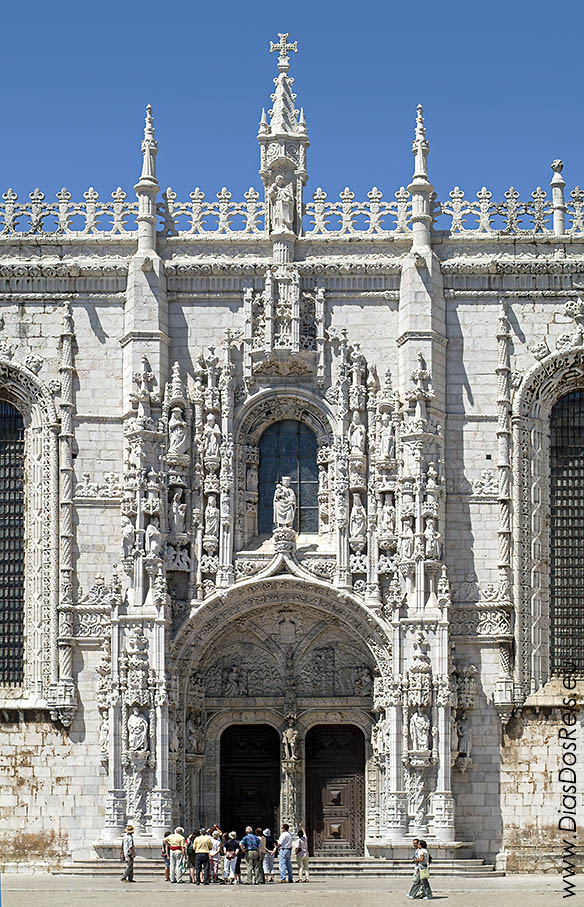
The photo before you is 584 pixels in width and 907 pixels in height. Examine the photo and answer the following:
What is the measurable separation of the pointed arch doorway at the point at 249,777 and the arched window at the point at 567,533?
633 centimetres

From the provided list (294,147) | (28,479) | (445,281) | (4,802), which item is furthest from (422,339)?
(4,802)

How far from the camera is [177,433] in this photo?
43.5m

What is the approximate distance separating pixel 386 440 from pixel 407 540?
2189mm

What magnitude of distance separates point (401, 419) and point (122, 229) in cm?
738

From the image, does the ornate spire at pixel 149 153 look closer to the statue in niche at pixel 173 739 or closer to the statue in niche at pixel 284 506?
the statue in niche at pixel 284 506

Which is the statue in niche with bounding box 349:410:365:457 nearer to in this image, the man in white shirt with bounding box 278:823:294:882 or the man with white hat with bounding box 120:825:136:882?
the man in white shirt with bounding box 278:823:294:882

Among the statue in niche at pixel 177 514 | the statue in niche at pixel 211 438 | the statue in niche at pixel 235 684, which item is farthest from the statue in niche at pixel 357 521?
the statue in niche at pixel 235 684

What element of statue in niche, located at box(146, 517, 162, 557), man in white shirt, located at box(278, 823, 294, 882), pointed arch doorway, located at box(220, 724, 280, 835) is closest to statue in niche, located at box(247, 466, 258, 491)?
statue in niche, located at box(146, 517, 162, 557)

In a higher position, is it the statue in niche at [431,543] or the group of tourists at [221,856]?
the statue in niche at [431,543]

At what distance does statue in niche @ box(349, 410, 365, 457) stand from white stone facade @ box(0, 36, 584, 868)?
12 centimetres

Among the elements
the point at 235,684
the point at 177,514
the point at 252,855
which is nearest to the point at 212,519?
the point at 177,514

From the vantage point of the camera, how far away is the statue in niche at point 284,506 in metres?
43.5

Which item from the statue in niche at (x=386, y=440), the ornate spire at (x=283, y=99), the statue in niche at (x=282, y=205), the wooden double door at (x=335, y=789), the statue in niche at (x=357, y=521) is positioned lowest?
the wooden double door at (x=335, y=789)

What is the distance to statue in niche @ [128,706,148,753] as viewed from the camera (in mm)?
42094
